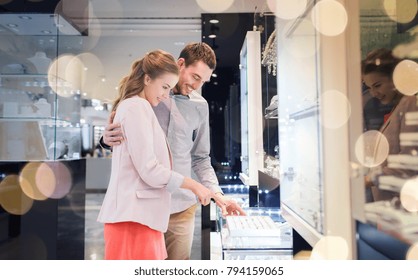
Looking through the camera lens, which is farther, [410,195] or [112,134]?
[112,134]

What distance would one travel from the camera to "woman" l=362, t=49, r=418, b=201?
0.94 metres

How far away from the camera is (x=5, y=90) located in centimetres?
208

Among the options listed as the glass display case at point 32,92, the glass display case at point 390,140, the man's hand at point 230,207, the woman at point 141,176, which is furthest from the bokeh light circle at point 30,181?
the glass display case at point 390,140

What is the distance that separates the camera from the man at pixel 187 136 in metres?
1.45

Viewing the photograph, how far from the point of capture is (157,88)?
1.40 m

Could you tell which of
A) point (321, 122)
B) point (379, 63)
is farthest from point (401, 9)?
point (321, 122)

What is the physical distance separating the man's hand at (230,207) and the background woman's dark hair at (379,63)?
74cm

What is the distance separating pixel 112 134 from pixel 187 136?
33 cm

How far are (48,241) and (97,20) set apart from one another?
1.21m

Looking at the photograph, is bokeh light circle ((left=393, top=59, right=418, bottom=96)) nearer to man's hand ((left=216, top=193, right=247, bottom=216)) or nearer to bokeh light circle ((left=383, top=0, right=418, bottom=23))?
bokeh light circle ((left=383, top=0, right=418, bottom=23))

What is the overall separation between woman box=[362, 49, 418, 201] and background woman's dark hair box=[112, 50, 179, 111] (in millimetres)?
736

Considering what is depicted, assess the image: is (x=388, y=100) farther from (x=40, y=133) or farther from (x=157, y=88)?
(x=40, y=133)

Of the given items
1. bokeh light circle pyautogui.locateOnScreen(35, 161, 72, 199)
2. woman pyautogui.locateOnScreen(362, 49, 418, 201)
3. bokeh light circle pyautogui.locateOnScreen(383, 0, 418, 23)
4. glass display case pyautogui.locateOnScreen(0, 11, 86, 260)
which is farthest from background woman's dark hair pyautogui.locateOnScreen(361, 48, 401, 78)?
bokeh light circle pyautogui.locateOnScreen(35, 161, 72, 199)
